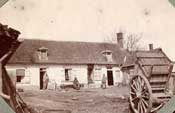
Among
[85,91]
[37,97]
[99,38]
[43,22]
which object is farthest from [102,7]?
[37,97]

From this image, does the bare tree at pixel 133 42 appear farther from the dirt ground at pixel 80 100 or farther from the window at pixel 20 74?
the window at pixel 20 74

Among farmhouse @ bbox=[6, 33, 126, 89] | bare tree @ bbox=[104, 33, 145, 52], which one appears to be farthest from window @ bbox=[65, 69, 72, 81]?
bare tree @ bbox=[104, 33, 145, 52]

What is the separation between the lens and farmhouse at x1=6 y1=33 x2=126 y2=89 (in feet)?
5.56

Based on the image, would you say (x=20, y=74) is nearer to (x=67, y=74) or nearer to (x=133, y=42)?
(x=67, y=74)

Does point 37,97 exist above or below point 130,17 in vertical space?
below

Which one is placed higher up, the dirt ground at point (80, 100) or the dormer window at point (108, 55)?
the dormer window at point (108, 55)

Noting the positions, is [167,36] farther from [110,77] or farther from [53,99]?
[53,99]

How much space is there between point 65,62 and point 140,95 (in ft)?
1.31

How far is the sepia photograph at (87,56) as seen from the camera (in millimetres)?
1693

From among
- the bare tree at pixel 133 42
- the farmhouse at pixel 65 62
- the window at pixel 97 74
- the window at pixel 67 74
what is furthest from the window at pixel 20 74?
the bare tree at pixel 133 42

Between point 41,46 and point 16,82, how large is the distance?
0.19 m

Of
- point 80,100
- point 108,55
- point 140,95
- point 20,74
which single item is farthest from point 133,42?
point 20,74

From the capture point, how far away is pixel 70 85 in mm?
1718

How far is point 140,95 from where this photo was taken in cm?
186
